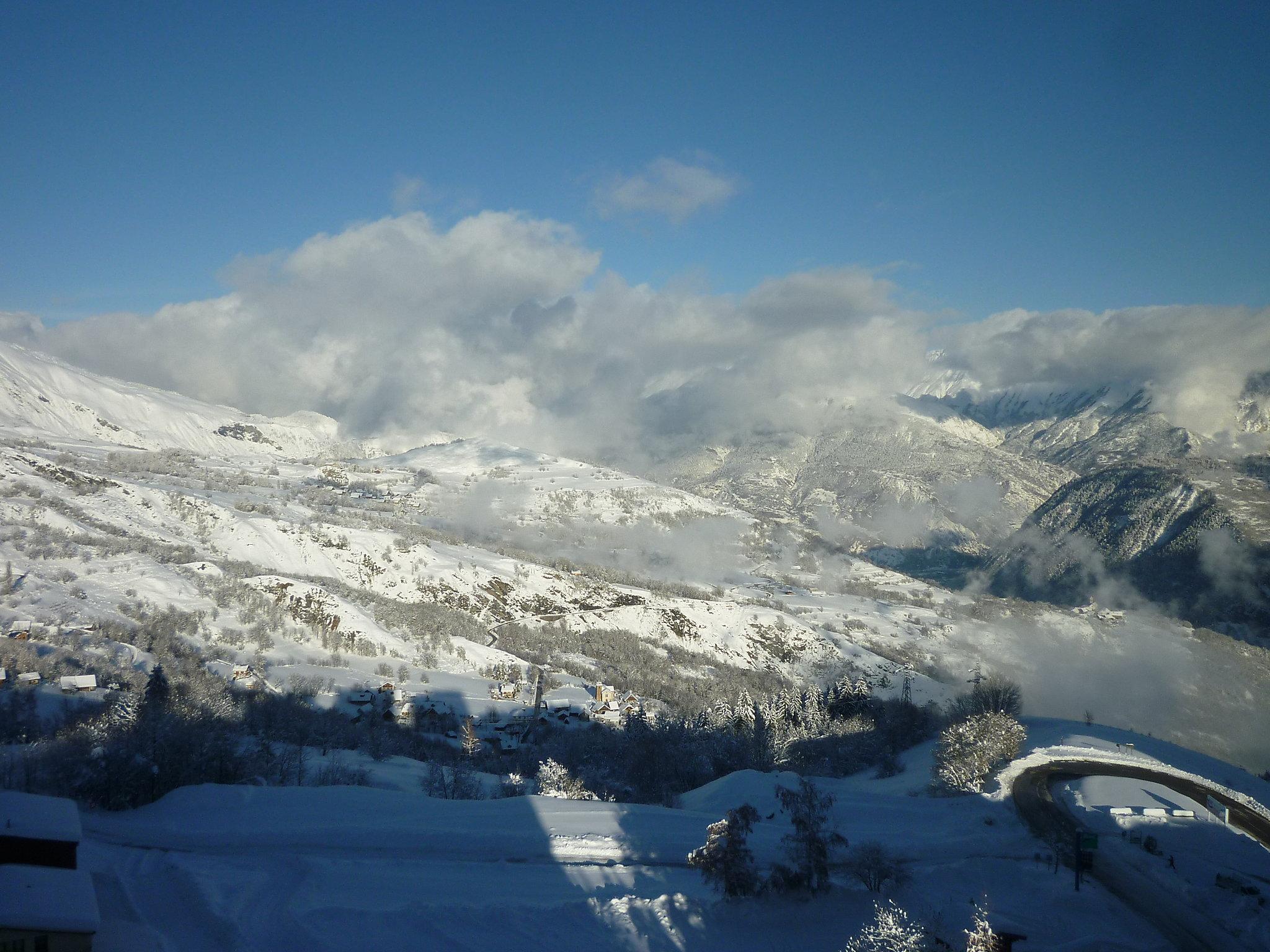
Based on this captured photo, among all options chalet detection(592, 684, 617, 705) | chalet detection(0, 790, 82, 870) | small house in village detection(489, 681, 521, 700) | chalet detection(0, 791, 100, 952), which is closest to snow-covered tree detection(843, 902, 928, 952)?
chalet detection(0, 791, 100, 952)

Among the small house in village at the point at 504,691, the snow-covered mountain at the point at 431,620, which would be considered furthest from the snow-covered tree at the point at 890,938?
the small house in village at the point at 504,691

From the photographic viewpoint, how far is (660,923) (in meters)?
28.0

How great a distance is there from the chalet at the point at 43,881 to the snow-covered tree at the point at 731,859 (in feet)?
71.1

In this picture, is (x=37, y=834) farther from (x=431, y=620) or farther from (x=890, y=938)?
(x=431, y=620)

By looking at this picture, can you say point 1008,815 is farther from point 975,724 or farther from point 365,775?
point 365,775

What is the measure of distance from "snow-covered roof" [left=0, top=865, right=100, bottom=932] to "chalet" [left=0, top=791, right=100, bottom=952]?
19mm

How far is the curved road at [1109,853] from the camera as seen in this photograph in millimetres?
29297

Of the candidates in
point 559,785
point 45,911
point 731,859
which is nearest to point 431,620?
point 559,785

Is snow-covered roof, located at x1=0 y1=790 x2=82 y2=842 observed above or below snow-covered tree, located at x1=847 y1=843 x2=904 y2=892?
above

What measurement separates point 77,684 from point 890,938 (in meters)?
65.9

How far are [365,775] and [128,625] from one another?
59.0m

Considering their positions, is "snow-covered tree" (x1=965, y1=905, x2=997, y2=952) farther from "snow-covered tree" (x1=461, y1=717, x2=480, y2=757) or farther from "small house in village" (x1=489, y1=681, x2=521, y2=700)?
"small house in village" (x1=489, y1=681, x2=521, y2=700)

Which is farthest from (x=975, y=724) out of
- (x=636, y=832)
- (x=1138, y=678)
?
(x=1138, y=678)

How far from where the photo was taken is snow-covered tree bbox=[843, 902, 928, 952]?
902 inches
